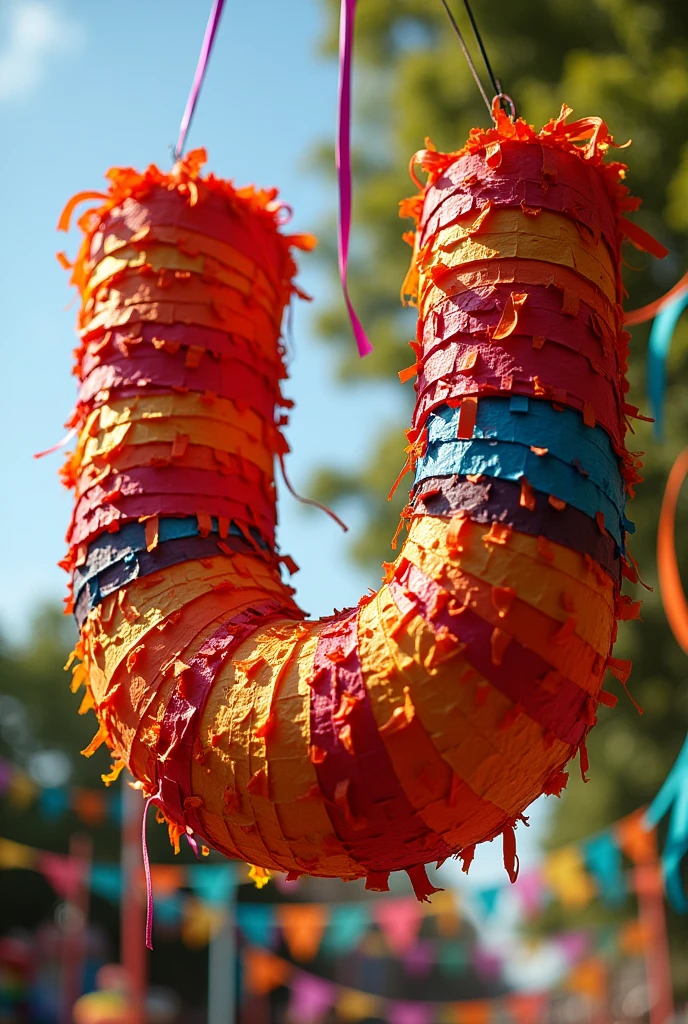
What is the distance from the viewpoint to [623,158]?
453 cm

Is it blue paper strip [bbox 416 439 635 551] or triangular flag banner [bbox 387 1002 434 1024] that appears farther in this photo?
triangular flag banner [bbox 387 1002 434 1024]

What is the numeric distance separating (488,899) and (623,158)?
4.54 meters

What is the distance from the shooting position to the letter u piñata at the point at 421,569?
0.84m

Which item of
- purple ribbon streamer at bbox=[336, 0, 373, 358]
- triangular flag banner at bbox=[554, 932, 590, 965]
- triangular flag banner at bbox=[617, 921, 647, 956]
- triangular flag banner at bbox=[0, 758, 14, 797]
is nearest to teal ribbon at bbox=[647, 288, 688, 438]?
purple ribbon streamer at bbox=[336, 0, 373, 358]

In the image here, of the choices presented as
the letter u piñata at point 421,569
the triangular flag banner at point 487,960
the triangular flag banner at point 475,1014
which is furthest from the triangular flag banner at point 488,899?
the triangular flag banner at point 487,960

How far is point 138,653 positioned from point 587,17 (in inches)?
215

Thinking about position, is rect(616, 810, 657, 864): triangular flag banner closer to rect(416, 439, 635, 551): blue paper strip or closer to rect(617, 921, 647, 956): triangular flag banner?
rect(617, 921, 647, 956): triangular flag banner

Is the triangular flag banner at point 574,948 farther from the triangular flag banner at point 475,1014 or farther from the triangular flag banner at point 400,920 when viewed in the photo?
the triangular flag banner at point 400,920

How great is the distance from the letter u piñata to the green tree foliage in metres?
1.98

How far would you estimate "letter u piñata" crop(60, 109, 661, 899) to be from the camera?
0.84 m

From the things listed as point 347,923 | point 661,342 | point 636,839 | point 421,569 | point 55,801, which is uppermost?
point 55,801

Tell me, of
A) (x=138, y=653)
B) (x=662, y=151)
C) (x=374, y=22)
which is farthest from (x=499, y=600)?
(x=374, y=22)

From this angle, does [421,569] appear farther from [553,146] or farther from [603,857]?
[603,857]

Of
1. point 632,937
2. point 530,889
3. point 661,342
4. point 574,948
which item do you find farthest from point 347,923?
point 661,342
